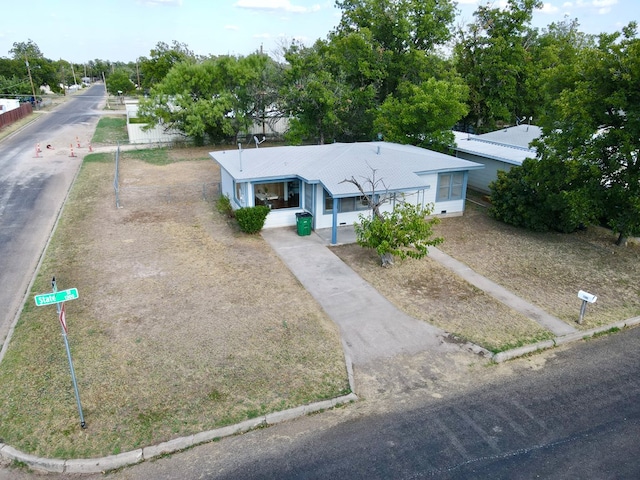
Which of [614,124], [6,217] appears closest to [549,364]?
[614,124]

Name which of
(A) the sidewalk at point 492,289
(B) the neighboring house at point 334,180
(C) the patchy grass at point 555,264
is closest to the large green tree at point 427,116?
(B) the neighboring house at point 334,180

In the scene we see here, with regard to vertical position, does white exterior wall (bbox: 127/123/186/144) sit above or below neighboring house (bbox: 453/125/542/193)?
below

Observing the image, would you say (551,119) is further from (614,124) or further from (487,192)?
(487,192)

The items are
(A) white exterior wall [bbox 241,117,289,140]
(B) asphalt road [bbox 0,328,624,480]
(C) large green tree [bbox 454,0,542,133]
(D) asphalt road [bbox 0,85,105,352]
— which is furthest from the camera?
(A) white exterior wall [bbox 241,117,289,140]

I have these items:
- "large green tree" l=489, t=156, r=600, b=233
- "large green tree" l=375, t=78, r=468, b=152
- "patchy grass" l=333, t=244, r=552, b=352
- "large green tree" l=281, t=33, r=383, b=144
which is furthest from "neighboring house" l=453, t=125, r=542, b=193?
"patchy grass" l=333, t=244, r=552, b=352

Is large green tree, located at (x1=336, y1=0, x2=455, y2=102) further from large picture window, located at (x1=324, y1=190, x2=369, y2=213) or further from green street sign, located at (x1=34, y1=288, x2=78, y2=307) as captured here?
green street sign, located at (x1=34, y1=288, x2=78, y2=307)

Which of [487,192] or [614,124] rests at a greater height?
[614,124]

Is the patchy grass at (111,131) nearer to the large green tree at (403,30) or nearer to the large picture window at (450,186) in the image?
the large green tree at (403,30)

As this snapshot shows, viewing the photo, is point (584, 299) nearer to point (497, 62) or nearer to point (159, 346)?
point (159, 346)
